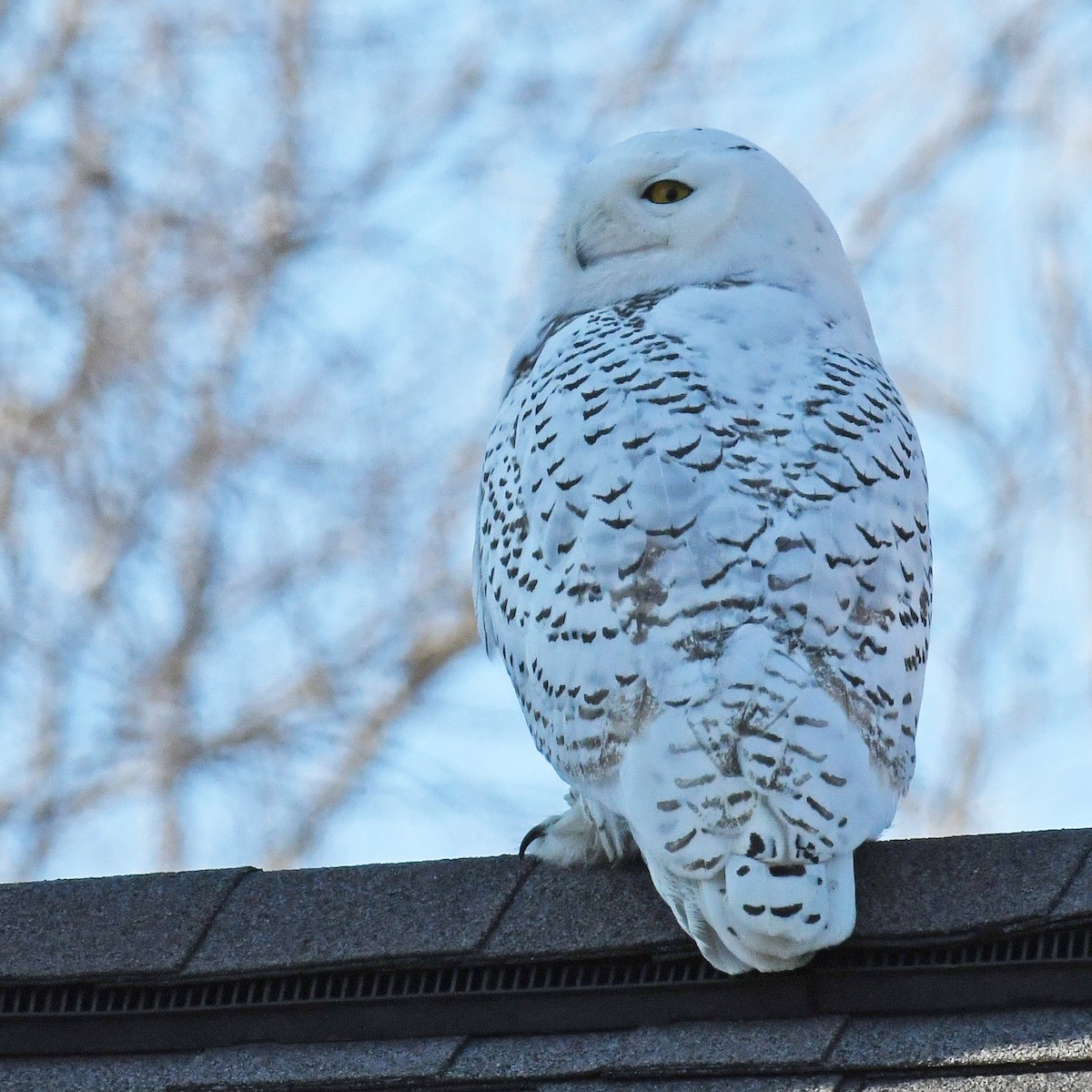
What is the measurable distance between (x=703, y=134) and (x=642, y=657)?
61.0 inches

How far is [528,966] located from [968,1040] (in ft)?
1.96

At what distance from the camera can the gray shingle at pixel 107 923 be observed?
2838 millimetres

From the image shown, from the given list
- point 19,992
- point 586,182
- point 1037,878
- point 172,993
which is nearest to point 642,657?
point 1037,878

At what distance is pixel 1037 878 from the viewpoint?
8.20 ft

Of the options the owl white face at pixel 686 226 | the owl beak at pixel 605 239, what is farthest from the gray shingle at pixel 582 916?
the owl beak at pixel 605 239

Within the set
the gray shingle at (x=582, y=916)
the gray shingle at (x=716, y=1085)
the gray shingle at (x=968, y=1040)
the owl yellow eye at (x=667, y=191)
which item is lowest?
the gray shingle at (x=582, y=916)

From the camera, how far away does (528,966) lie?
104 inches

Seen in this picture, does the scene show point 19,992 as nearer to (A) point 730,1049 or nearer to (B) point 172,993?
(B) point 172,993

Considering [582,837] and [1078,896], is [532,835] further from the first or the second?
[1078,896]

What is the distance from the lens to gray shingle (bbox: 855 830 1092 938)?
8.12 ft

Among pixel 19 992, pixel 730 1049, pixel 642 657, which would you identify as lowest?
pixel 19 992

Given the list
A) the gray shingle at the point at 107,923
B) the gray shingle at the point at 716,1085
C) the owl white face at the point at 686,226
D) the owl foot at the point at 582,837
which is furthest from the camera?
the owl white face at the point at 686,226

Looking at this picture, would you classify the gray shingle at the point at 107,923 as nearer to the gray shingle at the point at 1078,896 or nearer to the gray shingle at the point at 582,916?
the gray shingle at the point at 582,916

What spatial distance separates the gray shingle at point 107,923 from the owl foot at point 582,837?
48 cm
